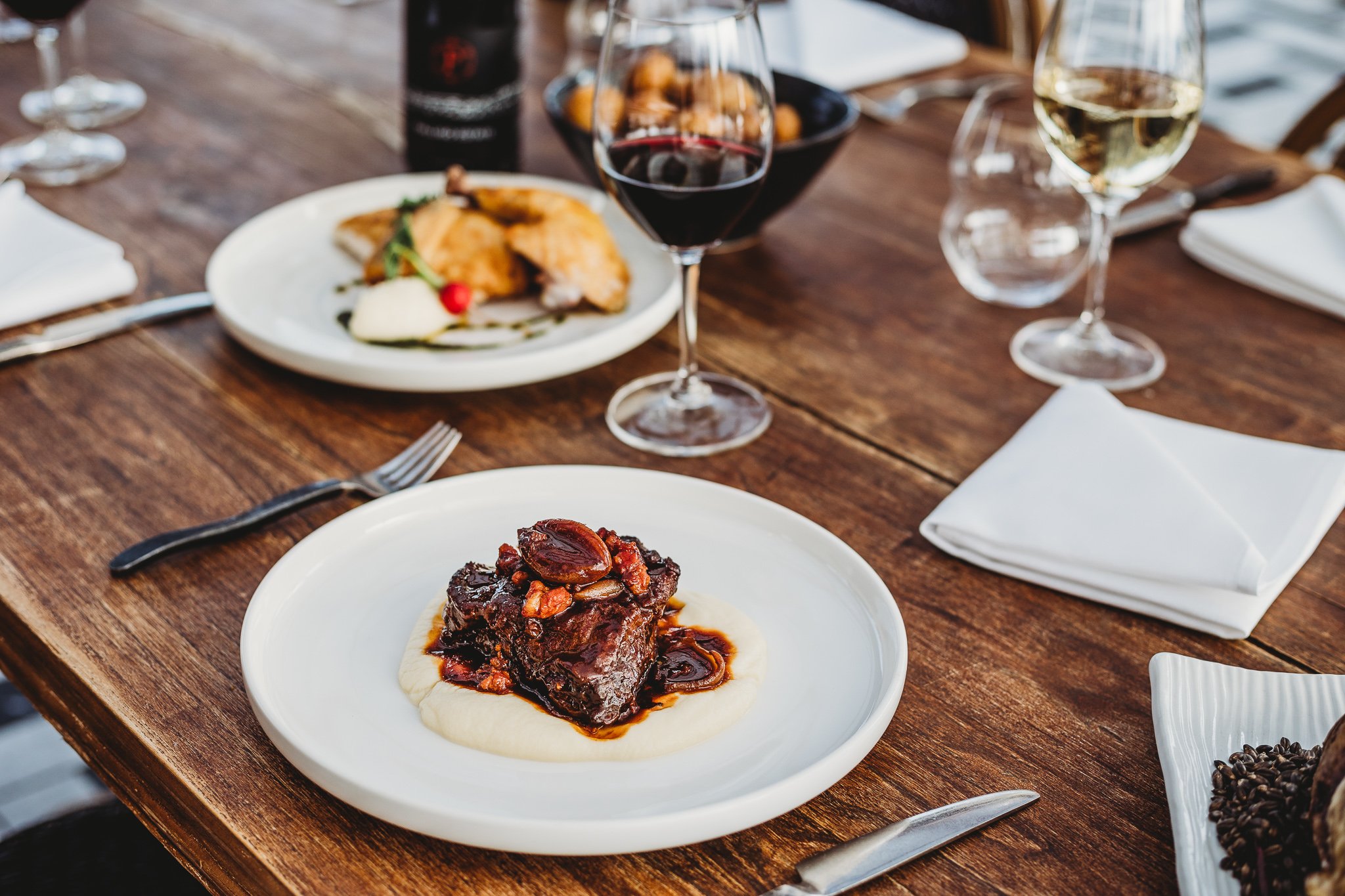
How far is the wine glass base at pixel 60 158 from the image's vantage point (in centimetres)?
174

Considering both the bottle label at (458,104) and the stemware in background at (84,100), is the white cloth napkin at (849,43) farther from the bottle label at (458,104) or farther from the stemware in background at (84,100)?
the stemware in background at (84,100)

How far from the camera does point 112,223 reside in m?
1.63

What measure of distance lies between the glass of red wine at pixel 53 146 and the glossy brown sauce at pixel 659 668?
1253mm

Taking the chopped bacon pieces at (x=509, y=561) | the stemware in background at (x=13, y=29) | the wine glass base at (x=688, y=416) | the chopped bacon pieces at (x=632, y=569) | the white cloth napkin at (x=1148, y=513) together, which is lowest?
the stemware in background at (x=13, y=29)

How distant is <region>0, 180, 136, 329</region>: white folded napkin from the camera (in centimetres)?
137

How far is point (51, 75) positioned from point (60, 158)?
0.60ft

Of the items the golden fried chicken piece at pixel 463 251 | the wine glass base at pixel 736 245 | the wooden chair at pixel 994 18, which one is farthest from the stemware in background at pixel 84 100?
the wooden chair at pixel 994 18

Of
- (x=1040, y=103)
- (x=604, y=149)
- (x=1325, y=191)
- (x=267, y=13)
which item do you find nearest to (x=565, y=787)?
(x=604, y=149)

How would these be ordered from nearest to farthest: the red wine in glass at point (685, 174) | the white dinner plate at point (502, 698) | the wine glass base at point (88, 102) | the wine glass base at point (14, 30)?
1. the white dinner plate at point (502, 698)
2. the red wine in glass at point (685, 174)
3. the wine glass base at point (88, 102)
4. the wine glass base at point (14, 30)

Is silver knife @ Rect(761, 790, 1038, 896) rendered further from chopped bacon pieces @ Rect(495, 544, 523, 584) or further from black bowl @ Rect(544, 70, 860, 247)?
black bowl @ Rect(544, 70, 860, 247)

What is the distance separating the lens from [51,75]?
1875 millimetres

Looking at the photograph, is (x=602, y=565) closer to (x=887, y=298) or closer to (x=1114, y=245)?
(x=887, y=298)

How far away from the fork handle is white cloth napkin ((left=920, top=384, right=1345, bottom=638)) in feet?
1.75

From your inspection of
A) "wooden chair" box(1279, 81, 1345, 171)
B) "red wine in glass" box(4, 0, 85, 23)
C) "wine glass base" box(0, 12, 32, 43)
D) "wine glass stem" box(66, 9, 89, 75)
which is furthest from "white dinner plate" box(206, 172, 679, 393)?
"wooden chair" box(1279, 81, 1345, 171)
